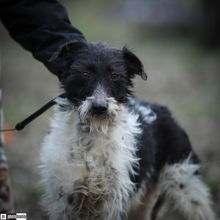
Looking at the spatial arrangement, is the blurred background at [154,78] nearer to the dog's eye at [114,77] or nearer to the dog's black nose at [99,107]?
the dog's eye at [114,77]

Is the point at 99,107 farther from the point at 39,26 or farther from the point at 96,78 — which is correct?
the point at 39,26

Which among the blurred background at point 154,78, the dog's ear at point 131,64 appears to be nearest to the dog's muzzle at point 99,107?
the dog's ear at point 131,64

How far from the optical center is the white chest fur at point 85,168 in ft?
8.85

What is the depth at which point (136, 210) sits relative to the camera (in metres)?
4.07

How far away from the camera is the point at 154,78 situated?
11141mm

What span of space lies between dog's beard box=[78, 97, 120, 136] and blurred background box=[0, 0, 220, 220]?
3.42 ft

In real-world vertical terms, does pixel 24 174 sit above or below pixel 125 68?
below

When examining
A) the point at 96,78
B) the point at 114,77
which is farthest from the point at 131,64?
the point at 96,78

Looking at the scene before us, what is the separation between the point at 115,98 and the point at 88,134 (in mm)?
515

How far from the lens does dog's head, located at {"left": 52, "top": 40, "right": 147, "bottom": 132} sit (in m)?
2.49

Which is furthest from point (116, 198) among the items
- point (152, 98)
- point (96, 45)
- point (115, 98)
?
point (152, 98)

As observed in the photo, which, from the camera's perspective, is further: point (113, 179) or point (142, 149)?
point (142, 149)

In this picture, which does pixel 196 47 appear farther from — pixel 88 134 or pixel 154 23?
pixel 88 134

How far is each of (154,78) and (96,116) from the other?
904 centimetres
